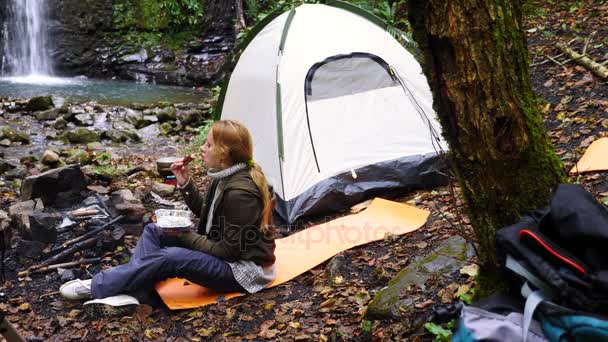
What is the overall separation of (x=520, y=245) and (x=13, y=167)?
674cm

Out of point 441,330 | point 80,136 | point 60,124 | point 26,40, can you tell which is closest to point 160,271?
point 441,330

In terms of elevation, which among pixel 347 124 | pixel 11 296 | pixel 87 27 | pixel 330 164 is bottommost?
pixel 11 296

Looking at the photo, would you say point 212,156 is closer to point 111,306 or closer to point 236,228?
point 236,228

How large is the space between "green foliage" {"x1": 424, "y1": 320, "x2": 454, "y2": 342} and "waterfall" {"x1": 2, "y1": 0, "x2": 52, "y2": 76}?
15.8 m

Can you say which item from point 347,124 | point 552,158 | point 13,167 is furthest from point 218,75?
point 552,158

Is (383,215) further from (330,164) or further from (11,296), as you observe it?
(11,296)

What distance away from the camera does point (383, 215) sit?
468 cm

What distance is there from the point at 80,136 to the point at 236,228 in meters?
6.43

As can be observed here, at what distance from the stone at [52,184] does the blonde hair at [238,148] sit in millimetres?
2416

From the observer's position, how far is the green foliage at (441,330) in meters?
2.45

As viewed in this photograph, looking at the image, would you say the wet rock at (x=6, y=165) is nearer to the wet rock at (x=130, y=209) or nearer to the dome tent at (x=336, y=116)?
the wet rock at (x=130, y=209)

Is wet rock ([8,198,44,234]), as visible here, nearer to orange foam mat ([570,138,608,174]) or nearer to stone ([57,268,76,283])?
stone ([57,268,76,283])

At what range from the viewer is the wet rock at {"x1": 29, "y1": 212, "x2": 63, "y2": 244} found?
14.2 ft

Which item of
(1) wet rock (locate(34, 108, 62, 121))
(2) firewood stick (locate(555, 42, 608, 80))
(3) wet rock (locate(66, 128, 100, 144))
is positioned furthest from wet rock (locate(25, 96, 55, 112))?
(2) firewood stick (locate(555, 42, 608, 80))
